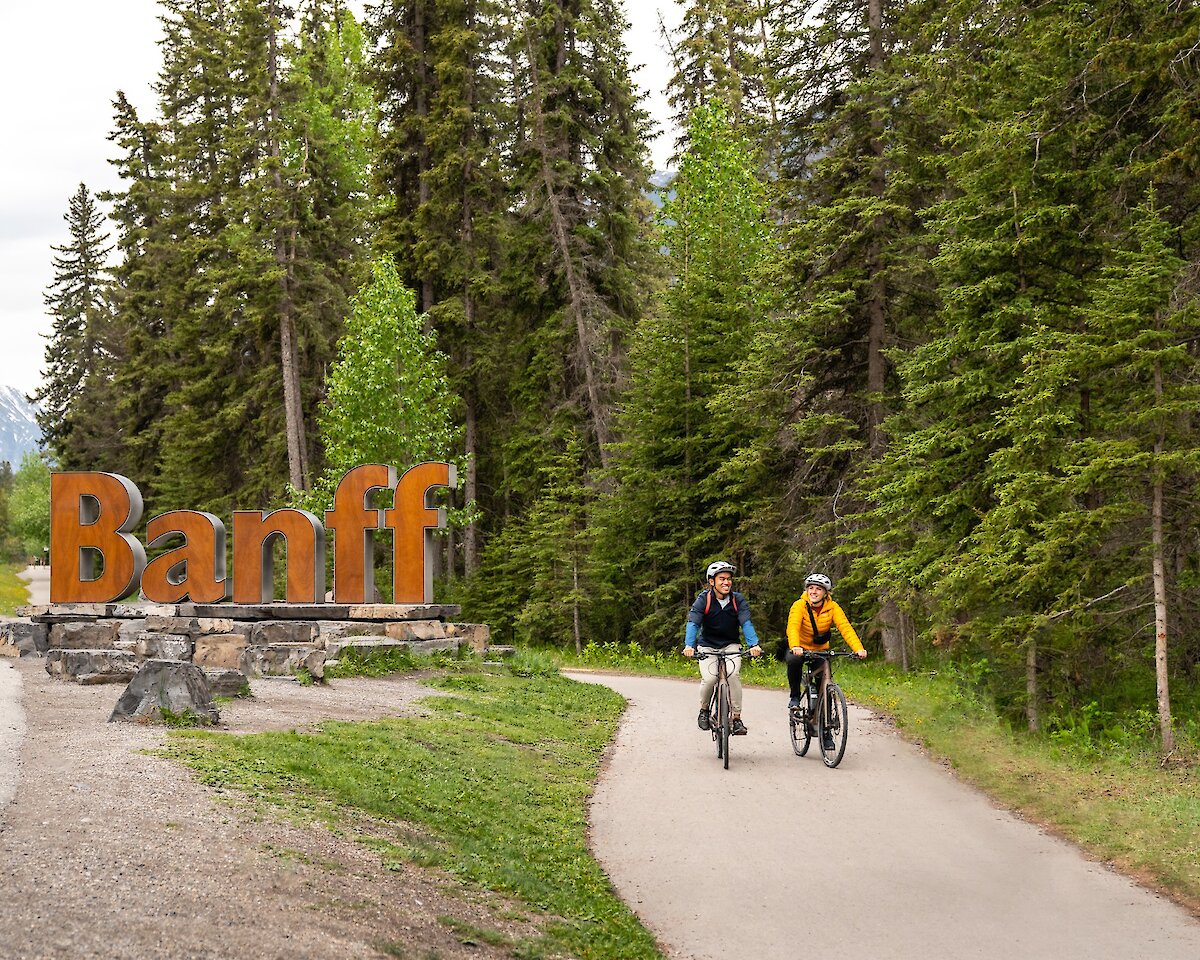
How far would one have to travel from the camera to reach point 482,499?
3734 cm

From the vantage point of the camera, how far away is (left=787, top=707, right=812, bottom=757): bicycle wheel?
11657 mm

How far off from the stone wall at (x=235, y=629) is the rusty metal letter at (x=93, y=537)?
340 mm

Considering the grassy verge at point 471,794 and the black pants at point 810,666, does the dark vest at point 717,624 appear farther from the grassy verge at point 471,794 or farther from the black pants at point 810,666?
the grassy verge at point 471,794

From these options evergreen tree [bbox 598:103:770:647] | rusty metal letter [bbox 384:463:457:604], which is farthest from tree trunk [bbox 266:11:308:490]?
rusty metal letter [bbox 384:463:457:604]

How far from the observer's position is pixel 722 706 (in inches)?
439

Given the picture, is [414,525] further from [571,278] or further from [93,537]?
[571,278]

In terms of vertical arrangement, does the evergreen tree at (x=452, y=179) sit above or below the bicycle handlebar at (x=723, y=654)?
above

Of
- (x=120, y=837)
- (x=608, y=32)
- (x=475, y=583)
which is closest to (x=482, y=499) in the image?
(x=475, y=583)

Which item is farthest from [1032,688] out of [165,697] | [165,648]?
[165,648]

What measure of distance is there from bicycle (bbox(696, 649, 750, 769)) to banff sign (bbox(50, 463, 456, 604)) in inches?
350

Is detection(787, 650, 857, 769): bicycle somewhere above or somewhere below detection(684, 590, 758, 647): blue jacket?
below

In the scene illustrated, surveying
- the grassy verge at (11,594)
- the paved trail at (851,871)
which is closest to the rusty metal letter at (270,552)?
the paved trail at (851,871)

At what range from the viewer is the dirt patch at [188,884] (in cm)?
462

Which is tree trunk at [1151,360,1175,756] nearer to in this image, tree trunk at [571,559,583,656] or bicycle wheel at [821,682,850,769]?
bicycle wheel at [821,682,850,769]
